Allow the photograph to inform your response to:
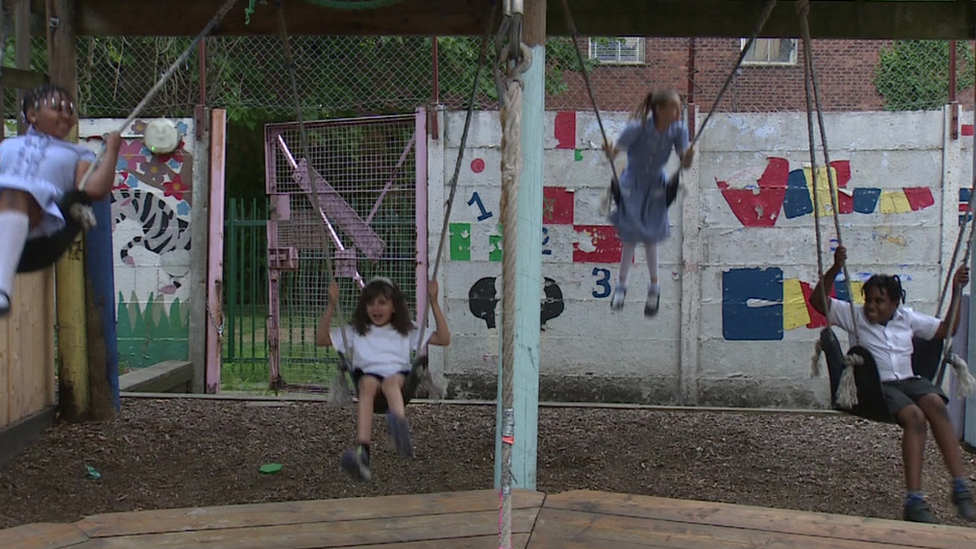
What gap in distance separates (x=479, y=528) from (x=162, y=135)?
499 cm

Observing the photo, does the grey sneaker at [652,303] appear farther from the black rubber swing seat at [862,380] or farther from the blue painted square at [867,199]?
the blue painted square at [867,199]

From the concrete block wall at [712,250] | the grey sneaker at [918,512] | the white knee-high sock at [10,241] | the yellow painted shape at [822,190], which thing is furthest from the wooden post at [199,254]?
the grey sneaker at [918,512]

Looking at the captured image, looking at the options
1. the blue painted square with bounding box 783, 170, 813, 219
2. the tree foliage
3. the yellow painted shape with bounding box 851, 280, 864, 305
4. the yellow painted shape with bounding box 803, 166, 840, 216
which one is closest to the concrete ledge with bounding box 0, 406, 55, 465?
the blue painted square with bounding box 783, 170, 813, 219

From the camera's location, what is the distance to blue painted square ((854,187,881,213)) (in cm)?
627

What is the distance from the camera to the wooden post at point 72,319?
4.59 metres

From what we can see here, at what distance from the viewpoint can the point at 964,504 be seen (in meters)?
3.50

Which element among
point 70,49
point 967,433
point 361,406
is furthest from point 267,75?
point 967,433

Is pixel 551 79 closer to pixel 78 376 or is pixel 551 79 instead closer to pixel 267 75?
pixel 267 75

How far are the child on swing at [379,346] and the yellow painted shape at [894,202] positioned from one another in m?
3.90

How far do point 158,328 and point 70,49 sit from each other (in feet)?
8.87

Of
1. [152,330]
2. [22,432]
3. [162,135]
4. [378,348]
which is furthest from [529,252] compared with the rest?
[152,330]

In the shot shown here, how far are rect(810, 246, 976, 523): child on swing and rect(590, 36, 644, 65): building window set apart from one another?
629 cm

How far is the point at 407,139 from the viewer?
21.6ft

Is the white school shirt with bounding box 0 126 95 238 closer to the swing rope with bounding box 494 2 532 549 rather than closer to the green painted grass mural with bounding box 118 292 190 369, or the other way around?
the swing rope with bounding box 494 2 532 549
